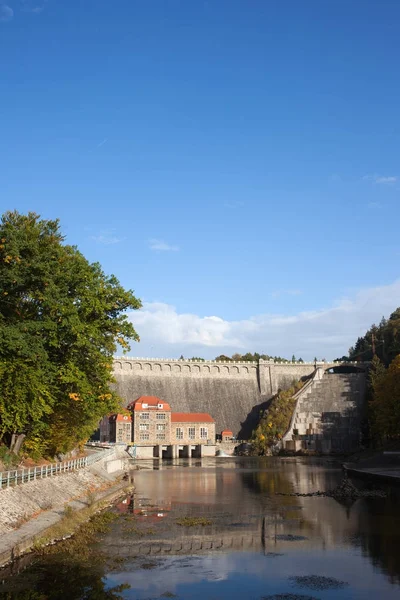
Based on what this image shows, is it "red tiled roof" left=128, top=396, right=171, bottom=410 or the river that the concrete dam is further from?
the river

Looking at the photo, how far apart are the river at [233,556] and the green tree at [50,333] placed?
7539mm

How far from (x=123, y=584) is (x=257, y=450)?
94986 mm

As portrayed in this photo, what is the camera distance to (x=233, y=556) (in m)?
22.5

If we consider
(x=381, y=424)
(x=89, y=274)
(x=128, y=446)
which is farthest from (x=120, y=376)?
(x=89, y=274)

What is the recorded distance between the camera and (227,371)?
136 m

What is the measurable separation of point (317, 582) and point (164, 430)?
9657cm

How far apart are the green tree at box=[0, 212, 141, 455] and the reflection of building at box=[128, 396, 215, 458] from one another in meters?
72.8

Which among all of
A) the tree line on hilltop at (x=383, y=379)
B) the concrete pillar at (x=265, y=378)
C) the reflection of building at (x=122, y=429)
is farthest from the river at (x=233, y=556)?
the concrete pillar at (x=265, y=378)

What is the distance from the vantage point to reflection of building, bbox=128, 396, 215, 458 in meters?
111

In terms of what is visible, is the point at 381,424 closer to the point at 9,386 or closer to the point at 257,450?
the point at 257,450

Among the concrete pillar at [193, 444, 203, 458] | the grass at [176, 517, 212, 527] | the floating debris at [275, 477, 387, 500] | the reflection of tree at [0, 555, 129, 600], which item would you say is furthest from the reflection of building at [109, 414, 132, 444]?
the reflection of tree at [0, 555, 129, 600]

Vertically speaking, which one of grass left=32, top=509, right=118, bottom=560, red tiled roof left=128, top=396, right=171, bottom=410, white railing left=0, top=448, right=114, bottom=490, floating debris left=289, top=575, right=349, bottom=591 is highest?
red tiled roof left=128, top=396, right=171, bottom=410

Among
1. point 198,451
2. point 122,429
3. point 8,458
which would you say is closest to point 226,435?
point 198,451

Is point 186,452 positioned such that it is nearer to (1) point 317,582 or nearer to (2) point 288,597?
(1) point 317,582
